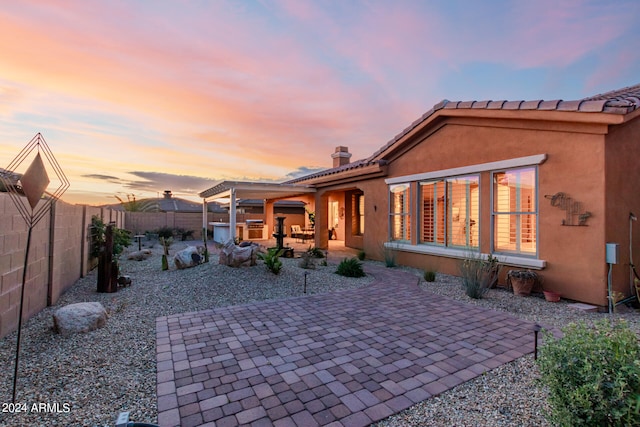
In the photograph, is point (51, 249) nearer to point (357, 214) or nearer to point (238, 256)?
point (238, 256)

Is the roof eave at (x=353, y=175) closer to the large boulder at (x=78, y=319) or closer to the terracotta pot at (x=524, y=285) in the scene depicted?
the terracotta pot at (x=524, y=285)

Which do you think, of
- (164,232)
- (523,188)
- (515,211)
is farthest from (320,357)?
(164,232)

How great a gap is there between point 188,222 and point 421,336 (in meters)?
20.9

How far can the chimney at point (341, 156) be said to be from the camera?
19531 mm

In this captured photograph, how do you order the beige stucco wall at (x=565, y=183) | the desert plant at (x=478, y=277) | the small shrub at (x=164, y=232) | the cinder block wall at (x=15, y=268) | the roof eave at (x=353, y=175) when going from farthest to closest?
the small shrub at (x=164, y=232) < the roof eave at (x=353, y=175) < the desert plant at (x=478, y=277) < the beige stucco wall at (x=565, y=183) < the cinder block wall at (x=15, y=268)

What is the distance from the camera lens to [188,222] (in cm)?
2217

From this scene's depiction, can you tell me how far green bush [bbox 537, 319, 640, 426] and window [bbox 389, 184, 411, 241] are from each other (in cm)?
865

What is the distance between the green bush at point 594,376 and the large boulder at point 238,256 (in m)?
7.48

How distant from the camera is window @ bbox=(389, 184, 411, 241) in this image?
35.0 feet

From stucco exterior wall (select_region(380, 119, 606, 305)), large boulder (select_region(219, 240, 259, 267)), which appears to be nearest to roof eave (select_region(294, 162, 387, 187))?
stucco exterior wall (select_region(380, 119, 606, 305))

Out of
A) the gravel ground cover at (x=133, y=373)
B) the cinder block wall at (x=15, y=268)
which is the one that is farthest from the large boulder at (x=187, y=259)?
the cinder block wall at (x=15, y=268)

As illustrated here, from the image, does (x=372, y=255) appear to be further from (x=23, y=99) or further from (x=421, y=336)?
(x=23, y=99)

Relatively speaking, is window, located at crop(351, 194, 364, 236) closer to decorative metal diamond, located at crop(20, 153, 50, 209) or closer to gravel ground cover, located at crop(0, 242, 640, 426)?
gravel ground cover, located at crop(0, 242, 640, 426)

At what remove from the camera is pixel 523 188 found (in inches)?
289
